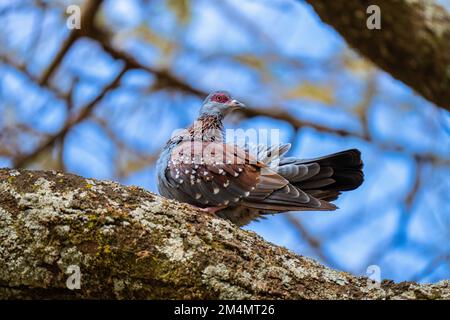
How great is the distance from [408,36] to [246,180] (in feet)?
5.53

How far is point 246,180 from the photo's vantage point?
4.74 metres

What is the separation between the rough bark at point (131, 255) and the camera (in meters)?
3.07

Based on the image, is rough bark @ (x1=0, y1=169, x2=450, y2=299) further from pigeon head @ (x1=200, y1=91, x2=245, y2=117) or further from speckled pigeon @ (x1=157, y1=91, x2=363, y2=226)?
pigeon head @ (x1=200, y1=91, x2=245, y2=117)

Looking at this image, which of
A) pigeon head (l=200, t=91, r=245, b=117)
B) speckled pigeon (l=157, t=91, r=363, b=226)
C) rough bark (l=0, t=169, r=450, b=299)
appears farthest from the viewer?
pigeon head (l=200, t=91, r=245, b=117)

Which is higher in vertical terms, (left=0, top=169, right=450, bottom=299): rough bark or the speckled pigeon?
the speckled pigeon

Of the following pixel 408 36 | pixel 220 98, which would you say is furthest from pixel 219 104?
pixel 408 36

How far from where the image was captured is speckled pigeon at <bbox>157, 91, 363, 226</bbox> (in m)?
4.62

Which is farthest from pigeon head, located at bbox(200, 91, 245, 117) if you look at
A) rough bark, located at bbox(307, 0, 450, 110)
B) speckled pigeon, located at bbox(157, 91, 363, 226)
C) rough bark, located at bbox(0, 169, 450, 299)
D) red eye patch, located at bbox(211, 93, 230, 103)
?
rough bark, located at bbox(0, 169, 450, 299)

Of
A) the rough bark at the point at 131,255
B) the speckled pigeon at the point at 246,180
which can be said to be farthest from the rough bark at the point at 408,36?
the rough bark at the point at 131,255

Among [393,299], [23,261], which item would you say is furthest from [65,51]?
[393,299]

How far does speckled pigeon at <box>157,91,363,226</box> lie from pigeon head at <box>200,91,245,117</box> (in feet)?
1.90

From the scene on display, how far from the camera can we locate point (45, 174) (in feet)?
11.3

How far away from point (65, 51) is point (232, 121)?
1882 mm
